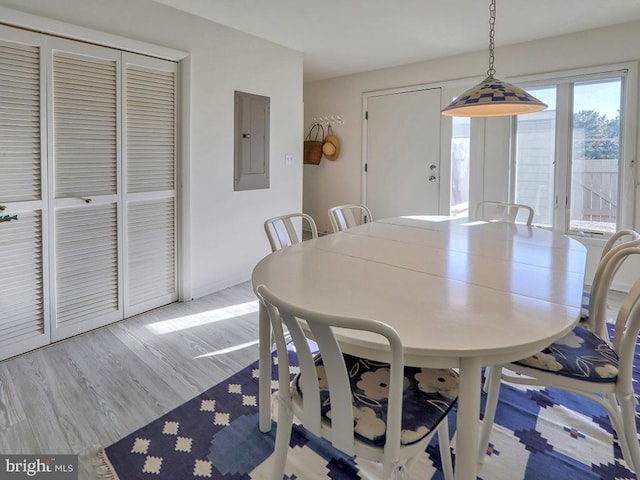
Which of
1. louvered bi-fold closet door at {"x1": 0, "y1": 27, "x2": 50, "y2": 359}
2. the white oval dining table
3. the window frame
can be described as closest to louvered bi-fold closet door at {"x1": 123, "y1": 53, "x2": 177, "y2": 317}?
louvered bi-fold closet door at {"x1": 0, "y1": 27, "x2": 50, "y2": 359}

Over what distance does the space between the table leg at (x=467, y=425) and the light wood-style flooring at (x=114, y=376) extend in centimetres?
132

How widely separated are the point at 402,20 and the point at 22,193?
2956 millimetres

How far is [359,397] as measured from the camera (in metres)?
1.17

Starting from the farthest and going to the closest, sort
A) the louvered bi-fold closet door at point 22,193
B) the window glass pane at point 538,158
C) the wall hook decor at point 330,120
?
the wall hook decor at point 330,120
the window glass pane at point 538,158
the louvered bi-fold closet door at point 22,193

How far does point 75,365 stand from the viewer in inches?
88.1

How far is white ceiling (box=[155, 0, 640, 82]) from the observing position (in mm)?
2889

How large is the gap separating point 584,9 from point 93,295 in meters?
4.09

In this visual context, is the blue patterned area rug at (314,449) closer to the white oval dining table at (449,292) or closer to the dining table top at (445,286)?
the white oval dining table at (449,292)

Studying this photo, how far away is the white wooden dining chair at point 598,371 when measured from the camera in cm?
130

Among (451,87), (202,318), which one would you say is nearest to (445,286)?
(202,318)

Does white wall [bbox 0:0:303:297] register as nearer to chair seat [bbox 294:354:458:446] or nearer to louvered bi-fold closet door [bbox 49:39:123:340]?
louvered bi-fold closet door [bbox 49:39:123:340]

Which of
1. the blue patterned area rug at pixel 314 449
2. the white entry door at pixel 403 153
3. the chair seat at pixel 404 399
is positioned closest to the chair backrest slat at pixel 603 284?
the blue patterned area rug at pixel 314 449

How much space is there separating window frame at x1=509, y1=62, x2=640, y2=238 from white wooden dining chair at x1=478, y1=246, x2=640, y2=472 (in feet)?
7.62

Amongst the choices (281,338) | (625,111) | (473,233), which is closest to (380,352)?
(281,338)
